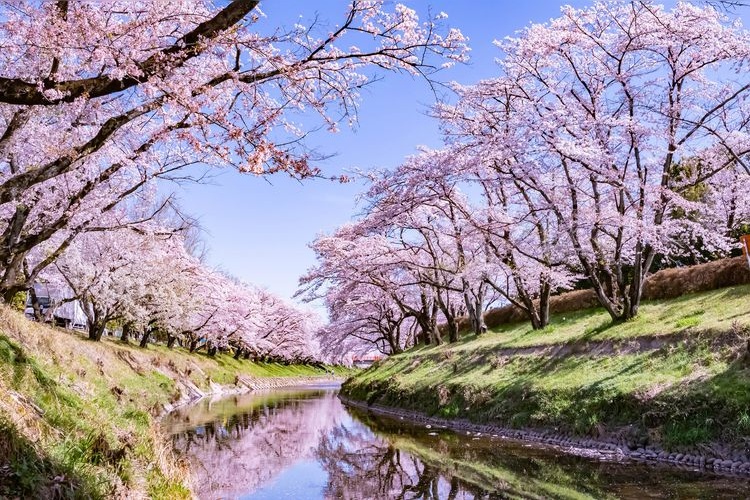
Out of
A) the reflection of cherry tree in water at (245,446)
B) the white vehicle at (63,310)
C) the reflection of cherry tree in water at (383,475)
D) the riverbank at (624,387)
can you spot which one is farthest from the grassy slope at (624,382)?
the white vehicle at (63,310)

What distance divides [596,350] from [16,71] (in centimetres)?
1574

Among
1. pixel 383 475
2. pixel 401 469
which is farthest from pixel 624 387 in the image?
pixel 383 475

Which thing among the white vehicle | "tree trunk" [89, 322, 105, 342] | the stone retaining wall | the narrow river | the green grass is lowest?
the stone retaining wall

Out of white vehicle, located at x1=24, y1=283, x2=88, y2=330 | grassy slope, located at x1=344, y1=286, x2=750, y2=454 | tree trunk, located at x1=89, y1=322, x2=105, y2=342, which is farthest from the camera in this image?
white vehicle, located at x1=24, y1=283, x2=88, y2=330

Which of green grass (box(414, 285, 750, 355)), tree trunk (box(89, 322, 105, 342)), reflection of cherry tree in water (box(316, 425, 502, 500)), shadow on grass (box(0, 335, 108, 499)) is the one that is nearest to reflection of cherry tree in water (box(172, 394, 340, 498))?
reflection of cherry tree in water (box(316, 425, 502, 500))

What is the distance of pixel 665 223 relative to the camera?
652 inches

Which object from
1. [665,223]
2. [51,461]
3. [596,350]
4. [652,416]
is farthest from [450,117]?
[51,461]

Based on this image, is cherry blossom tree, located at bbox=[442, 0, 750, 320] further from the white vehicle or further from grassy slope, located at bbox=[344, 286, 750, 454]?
the white vehicle

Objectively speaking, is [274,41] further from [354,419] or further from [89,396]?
[354,419]

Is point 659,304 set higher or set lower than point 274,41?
lower

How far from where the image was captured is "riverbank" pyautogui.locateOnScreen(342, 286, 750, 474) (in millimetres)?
10633

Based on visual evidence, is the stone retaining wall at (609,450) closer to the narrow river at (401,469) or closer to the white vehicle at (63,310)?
the narrow river at (401,469)

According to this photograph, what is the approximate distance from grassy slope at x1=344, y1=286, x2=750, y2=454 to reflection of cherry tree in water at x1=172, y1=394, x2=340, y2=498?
4863mm

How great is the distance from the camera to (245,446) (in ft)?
53.0
